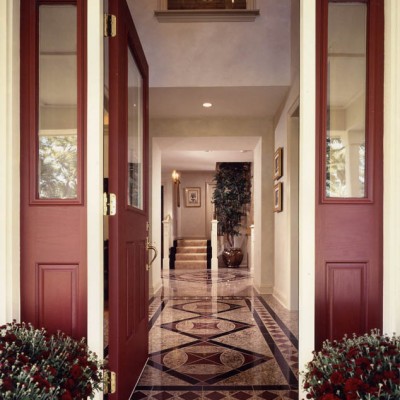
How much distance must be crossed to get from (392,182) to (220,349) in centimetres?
233

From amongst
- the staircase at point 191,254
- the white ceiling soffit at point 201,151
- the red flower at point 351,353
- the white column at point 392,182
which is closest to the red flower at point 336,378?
the red flower at point 351,353

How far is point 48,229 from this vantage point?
6.57ft

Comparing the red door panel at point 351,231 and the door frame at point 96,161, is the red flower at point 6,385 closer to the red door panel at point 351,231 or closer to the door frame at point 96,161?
the door frame at point 96,161

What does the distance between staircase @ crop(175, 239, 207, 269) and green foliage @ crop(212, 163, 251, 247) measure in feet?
3.51

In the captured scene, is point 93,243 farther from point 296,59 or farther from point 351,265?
point 296,59

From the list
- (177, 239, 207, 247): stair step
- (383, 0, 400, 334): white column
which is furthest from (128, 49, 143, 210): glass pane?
(177, 239, 207, 247): stair step

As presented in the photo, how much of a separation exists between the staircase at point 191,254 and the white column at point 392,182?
9352 mm

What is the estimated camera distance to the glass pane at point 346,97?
2039 mm

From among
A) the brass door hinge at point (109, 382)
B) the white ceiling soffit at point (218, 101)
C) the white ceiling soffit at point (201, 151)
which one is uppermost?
the white ceiling soffit at point (218, 101)

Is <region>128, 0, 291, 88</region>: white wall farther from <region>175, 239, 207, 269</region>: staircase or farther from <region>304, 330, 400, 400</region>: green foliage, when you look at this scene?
<region>175, 239, 207, 269</region>: staircase

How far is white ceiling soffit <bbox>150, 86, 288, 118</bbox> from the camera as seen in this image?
505 cm

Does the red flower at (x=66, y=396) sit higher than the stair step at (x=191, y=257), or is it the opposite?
the red flower at (x=66, y=396)

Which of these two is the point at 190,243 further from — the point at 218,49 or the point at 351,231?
the point at 351,231

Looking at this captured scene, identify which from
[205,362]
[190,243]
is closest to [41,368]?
[205,362]
